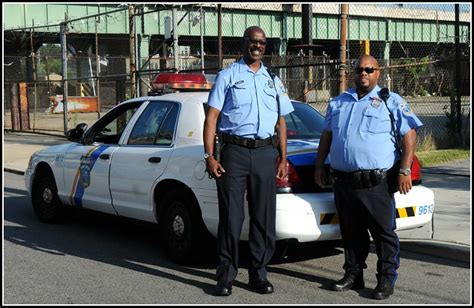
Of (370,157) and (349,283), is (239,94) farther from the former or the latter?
(349,283)

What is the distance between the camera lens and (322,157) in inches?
205

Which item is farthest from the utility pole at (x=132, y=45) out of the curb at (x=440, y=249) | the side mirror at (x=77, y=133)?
the curb at (x=440, y=249)

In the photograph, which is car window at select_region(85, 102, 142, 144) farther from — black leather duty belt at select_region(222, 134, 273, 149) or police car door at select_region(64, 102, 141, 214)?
black leather duty belt at select_region(222, 134, 273, 149)

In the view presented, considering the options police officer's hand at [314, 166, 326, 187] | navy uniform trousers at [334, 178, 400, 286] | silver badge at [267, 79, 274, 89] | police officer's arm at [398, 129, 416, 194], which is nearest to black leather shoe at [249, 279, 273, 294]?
navy uniform trousers at [334, 178, 400, 286]

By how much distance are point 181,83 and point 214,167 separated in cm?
283

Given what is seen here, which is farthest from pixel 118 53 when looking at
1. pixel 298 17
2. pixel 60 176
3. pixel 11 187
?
pixel 60 176

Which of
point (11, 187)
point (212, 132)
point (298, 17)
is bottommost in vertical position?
point (11, 187)

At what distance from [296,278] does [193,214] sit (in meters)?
1.04

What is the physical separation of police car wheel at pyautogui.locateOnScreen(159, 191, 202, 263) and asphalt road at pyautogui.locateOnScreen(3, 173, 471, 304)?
5.6 inches

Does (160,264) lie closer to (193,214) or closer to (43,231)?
(193,214)

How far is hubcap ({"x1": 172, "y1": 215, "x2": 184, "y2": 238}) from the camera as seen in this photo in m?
5.92

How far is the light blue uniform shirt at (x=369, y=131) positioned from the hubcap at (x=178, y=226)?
5.29 ft

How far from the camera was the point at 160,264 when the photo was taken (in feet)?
20.0

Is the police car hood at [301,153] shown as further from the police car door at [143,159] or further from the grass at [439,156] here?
the grass at [439,156]
